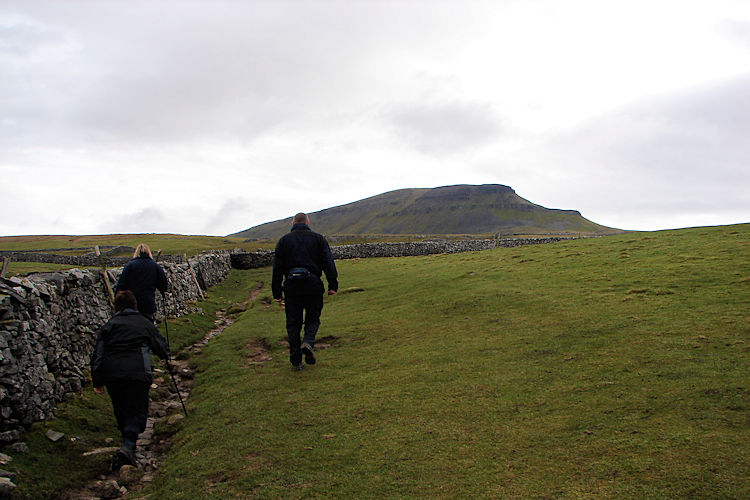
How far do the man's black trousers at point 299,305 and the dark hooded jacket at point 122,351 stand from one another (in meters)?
3.34

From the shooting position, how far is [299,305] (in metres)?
11.7

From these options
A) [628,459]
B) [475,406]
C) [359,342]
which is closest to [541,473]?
[628,459]

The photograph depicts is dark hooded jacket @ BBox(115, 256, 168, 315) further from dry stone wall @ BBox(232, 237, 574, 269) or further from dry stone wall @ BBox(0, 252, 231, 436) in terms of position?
dry stone wall @ BBox(232, 237, 574, 269)

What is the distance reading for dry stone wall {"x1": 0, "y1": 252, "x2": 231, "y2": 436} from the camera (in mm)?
8828

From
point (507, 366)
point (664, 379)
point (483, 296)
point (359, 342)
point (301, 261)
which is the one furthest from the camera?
point (483, 296)

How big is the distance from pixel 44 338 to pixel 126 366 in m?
3.42

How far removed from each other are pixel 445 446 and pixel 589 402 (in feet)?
9.04

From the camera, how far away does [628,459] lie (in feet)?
20.3

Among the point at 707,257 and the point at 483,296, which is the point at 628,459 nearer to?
the point at 483,296

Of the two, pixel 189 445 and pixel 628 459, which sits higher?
pixel 628 459

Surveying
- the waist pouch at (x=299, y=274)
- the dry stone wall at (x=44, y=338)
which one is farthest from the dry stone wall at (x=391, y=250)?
the waist pouch at (x=299, y=274)

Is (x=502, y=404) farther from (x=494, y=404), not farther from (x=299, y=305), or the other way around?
(x=299, y=305)

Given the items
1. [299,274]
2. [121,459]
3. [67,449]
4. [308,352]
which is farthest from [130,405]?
[299,274]

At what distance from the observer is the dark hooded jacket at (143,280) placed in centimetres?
1223
